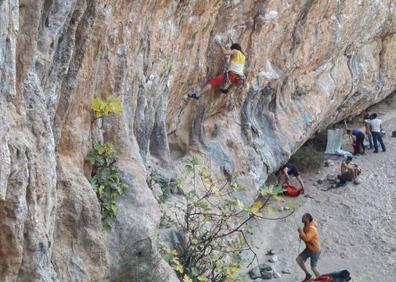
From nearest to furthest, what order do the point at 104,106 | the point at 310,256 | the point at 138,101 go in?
the point at 104,106
the point at 138,101
the point at 310,256

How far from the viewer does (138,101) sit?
31.4ft

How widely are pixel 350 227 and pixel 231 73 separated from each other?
4549 mm

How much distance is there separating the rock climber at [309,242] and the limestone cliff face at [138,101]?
202 centimetres

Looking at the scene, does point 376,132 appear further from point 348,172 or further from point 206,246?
point 206,246

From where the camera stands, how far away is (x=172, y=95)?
37.2 ft

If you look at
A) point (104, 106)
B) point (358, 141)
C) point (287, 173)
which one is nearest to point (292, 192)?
point (287, 173)

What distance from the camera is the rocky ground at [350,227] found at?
1319cm

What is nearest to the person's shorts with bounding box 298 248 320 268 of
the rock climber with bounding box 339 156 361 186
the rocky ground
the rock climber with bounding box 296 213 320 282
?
the rock climber with bounding box 296 213 320 282

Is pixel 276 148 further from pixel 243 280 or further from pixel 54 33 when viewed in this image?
pixel 54 33

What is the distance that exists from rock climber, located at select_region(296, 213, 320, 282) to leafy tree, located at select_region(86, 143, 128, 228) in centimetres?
449

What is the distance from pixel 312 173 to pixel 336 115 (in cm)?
296

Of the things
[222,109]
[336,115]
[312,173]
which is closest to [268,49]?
[222,109]

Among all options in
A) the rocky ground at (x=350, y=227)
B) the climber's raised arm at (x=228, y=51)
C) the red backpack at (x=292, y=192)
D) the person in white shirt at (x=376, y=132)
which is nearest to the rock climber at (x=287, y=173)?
the red backpack at (x=292, y=192)

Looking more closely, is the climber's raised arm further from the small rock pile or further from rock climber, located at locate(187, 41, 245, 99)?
the small rock pile
